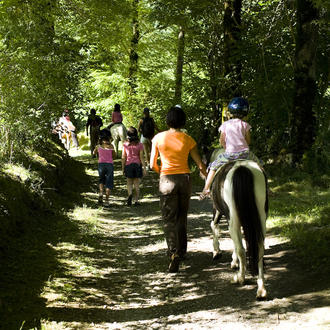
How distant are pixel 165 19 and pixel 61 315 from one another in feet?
45.5

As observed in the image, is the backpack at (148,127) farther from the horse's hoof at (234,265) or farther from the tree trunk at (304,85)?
the horse's hoof at (234,265)

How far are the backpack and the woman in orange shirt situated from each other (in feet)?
32.2

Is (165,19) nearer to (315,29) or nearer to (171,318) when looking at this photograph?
(315,29)

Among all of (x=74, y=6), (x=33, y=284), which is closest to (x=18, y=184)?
(x=33, y=284)

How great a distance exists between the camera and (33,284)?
250 inches

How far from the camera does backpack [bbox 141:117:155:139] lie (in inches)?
667

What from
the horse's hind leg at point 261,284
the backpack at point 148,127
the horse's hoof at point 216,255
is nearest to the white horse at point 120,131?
the backpack at point 148,127

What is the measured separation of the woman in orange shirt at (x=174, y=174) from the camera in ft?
23.0

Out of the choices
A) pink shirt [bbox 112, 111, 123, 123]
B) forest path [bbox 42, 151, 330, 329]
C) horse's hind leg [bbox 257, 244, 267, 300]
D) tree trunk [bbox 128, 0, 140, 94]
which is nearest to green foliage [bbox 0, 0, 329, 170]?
tree trunk [bbox 128, 0, 140, 94]

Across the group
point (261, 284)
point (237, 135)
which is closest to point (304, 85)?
point (237, 135)

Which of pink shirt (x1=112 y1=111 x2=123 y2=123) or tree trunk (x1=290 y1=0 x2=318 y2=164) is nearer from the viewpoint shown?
tree trunk (x1=290 y1=0 x2=318 y2=164)

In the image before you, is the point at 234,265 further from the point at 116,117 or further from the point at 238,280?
the point at 116,117

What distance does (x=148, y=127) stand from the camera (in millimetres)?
16969

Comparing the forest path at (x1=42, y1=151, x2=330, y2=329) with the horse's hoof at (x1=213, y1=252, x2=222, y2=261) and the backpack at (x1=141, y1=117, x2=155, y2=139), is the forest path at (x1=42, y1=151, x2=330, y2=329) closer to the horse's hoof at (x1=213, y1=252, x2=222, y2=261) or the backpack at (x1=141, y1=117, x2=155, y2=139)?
the horse's hoof at (x1=213, y1=252, x2=222, y2=261)
